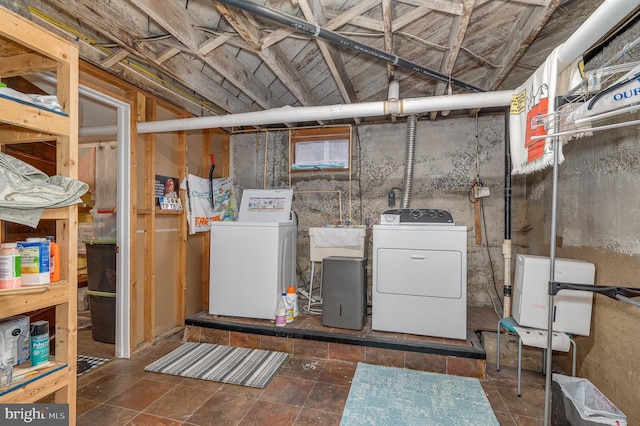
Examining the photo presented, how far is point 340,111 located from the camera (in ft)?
8.41

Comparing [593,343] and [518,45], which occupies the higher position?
[518,45]

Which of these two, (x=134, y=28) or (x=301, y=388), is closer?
(x=134, y=28)

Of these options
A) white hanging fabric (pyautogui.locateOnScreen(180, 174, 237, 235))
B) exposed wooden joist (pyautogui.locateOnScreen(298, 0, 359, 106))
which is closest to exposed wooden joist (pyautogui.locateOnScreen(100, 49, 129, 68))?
white hanging fabric (pyautogui.locateOnScreen(180, 174, 237, 235))

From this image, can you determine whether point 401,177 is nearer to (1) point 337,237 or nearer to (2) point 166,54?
(1) point 337,237

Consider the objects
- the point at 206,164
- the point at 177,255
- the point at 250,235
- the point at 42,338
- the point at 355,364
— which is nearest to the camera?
the point at 42,338

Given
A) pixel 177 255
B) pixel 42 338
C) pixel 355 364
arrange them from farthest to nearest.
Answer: pixel 177 255 → pixel 355 364 → pixel 42 338

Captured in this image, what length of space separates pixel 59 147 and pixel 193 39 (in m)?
1.16

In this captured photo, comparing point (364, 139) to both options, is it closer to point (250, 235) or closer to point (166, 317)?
point (250, 235)

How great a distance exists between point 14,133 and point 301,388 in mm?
2402

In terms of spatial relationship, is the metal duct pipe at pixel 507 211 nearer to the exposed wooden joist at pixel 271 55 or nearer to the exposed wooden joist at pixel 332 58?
the exposed wooden joist at pixel 332 58

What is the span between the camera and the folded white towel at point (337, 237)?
3.28 metres

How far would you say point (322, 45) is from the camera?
2.25m

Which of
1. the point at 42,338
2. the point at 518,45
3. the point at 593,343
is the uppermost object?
A: the point at 518,45

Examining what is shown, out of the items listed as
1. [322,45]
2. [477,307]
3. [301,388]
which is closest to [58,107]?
[322,45]
